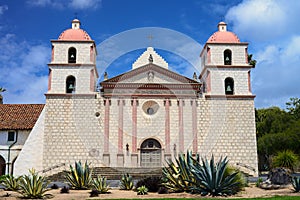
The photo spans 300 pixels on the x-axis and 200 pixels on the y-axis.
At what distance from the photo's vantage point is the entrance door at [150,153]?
872 inches

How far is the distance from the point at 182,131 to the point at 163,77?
3976 millimetres

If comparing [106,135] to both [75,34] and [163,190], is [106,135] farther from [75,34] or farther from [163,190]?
[163,190]

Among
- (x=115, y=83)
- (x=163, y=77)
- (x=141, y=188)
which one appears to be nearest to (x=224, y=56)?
(x=163, y=77)

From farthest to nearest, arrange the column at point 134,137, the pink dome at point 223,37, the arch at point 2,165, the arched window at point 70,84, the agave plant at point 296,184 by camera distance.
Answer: the arch at point 2,165 → the pink dome at point 223,37 → the arched window at point 70,84 → the column at point 134,137 → the agave plant at point 296,184

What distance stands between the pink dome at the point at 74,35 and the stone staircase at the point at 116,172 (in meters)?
8.98

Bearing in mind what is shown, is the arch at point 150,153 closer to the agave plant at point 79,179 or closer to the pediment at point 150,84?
the pediment at point 150,84

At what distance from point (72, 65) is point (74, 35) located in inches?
87.7

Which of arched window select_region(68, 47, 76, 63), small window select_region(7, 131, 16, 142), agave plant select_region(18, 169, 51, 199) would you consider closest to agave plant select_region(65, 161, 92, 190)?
agave plant select_region(18, 169, 51, 199)

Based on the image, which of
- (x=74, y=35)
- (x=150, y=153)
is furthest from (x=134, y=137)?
(x=74, y=35)

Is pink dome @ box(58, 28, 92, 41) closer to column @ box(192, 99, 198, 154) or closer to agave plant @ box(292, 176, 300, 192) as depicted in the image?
column @ box(192, 99, 198, 154)

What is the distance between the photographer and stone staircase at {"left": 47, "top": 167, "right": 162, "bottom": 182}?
20969 millimetres

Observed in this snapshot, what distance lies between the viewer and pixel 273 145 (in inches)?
1145

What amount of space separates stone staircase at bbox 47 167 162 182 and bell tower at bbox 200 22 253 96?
6579mm

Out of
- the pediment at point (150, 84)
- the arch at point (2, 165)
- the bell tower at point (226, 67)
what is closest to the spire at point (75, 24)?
the pediment at point (150, 84)
